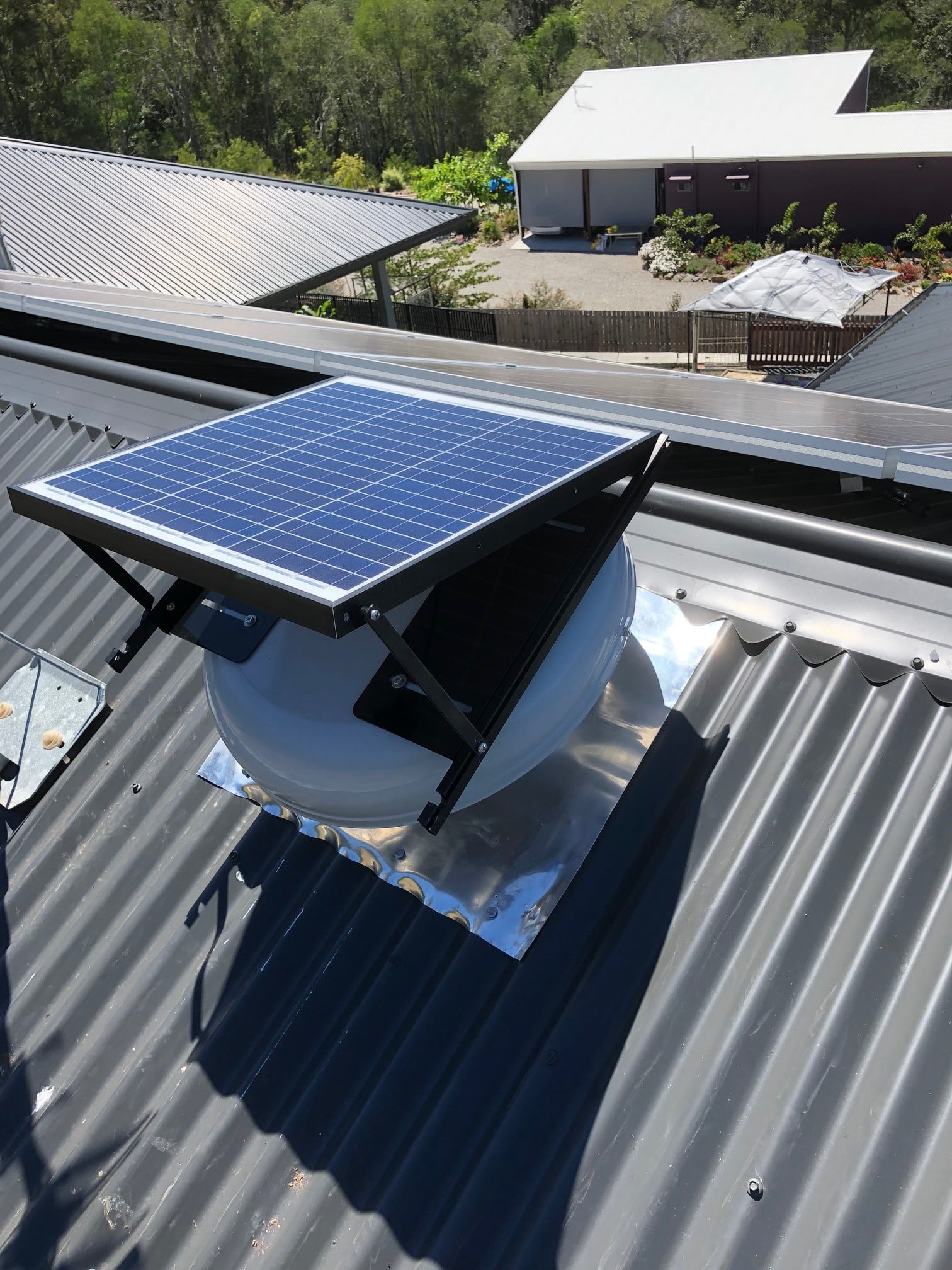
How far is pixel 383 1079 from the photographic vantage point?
3.48 meters

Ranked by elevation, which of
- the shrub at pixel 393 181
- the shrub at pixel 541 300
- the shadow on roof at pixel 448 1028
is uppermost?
the shrub at pixel 393 181

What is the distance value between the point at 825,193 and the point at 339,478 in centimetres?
4090

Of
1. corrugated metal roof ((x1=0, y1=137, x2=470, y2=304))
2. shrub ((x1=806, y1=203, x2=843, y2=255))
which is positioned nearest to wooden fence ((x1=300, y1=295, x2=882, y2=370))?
corrugated metal roof ((x1=0, y1=137, x2=470, y2=304))

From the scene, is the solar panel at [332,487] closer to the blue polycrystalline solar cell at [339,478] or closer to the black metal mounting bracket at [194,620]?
the blue polycrystalline solar cell at [339,478]

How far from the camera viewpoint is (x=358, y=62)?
67.5 m

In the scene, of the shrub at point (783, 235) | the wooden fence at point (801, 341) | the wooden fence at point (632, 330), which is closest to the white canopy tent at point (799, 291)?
the wooden fence at point (801, 341)

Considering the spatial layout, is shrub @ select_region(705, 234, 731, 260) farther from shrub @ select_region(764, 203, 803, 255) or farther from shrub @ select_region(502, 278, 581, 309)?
shrub @ select_region(502, 278, 581, 309)

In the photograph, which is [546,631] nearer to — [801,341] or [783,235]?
[801,341]

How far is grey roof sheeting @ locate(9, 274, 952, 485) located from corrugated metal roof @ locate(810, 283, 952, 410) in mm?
2620

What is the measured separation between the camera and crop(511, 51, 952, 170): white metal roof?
3697 centimetres

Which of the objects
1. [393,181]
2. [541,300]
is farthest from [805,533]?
[393,181]

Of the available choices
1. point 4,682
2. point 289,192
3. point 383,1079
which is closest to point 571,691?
point 383,1079

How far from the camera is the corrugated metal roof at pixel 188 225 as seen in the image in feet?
65.4

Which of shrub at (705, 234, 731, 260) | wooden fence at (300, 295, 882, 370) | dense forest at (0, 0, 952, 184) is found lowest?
wooden fence at (300, 295, 882, 370)
